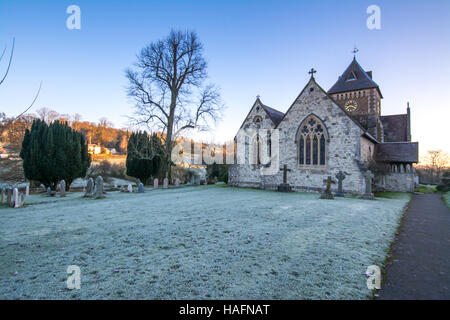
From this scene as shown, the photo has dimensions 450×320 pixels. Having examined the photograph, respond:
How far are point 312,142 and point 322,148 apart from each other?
2.72 ft

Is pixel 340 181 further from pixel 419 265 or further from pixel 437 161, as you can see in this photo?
pixel 437 161

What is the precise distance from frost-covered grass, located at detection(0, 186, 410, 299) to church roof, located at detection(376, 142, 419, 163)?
13942mm

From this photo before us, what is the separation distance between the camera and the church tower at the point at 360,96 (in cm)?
2016

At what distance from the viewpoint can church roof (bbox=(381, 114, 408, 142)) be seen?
890 inches

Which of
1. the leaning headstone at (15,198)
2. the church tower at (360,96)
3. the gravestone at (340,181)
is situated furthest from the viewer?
the church tower at (360,96)

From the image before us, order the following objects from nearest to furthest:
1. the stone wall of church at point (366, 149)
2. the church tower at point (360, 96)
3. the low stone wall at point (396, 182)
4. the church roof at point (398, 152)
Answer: the stone wall of church at point (366, 149) < the church roof at point (398, 152) < the low stone wall at point (396, 182) < the church tower at point (360, 96)

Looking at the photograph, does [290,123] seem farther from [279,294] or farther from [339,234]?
[279,294]

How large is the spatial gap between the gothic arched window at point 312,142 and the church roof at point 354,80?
11.5 meters

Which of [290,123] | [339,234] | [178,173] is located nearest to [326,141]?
[290,123]
